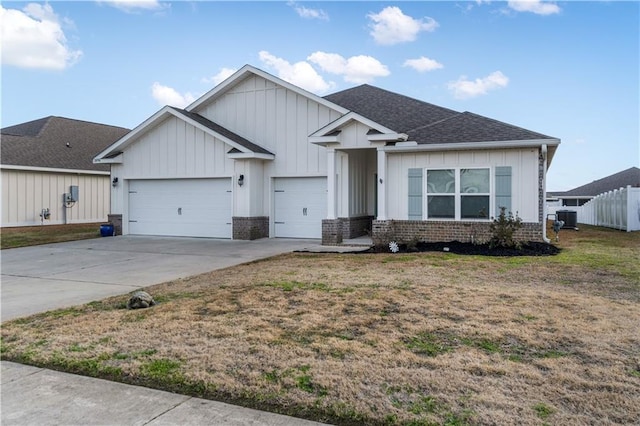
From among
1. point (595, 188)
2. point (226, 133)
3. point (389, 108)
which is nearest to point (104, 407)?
point (226, 133)

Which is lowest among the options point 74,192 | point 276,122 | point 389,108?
point 74,192

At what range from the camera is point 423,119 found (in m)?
17.4

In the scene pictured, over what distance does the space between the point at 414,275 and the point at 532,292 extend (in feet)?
7.36

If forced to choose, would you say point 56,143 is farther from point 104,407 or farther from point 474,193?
point 104,407

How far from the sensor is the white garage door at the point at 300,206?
1634 centimetres

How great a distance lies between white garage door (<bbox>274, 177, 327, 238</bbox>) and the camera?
53.6ft

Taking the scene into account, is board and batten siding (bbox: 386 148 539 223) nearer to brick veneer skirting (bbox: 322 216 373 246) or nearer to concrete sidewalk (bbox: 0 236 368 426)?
brick veneer skirting (bbox: 322 216 373 246)

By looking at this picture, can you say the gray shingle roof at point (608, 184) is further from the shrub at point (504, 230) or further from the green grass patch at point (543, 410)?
the green grass patch at point (543, 410)

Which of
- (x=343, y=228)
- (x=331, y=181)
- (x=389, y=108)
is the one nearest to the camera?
(x=331, y=181)

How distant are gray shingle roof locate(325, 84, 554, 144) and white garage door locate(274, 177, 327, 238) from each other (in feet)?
10.9

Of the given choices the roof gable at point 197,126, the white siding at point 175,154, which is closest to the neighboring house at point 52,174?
the roof gable at point 197,126

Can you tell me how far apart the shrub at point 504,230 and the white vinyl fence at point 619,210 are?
11.3 m

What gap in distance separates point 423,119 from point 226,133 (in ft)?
23.9

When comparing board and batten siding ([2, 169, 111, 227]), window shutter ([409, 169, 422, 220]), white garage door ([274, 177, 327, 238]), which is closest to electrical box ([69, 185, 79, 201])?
board and batten siding ([2, 169, 111, 227])
